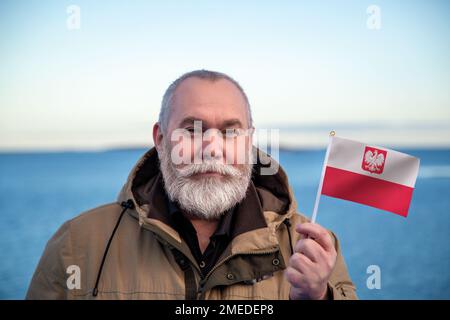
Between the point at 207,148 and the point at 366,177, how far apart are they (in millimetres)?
724

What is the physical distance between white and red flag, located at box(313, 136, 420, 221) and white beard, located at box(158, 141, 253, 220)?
0.42 meters

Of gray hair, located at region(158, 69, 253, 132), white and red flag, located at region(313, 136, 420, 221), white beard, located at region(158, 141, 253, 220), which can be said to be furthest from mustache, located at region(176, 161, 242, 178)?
white and red flag, located at region(313, 136, 420, 221)

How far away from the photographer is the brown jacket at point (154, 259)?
2.21 m

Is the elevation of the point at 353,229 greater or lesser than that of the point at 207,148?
lesser

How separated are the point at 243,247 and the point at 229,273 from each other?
0.13m

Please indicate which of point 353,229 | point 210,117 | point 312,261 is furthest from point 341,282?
point 353,229

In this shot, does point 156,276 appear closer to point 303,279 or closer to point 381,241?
point 303,279

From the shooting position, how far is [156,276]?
7.37 ft

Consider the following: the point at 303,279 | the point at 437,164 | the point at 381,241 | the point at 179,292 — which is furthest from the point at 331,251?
the point at 437,164

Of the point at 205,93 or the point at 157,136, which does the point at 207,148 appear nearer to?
the point at 205,93

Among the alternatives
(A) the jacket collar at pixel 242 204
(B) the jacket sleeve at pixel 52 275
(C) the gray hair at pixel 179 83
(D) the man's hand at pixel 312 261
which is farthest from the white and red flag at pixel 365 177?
(B) the jacket sleeve at pixel 52 275

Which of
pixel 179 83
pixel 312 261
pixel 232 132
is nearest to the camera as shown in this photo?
pixel 312 261

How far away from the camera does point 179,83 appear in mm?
2584

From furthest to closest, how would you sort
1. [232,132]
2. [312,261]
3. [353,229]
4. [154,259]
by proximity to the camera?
[353,229] < [232,132] < [154,259] < [312,261]
